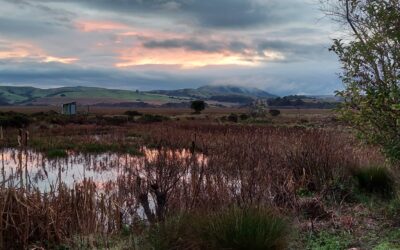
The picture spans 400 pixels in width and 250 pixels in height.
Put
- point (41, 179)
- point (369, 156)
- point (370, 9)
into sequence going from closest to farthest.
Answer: point (370, 9)
point (369, 156)
point (41, 179)

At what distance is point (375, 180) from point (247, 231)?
7.45 meters

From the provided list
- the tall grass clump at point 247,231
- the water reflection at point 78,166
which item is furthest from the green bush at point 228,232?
the water reflection at point 78,166

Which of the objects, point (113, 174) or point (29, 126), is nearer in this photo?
point (113, 174)

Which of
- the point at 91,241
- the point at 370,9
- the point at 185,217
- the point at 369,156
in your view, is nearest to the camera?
the point at 185,217

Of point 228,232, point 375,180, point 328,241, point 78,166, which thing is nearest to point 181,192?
point 328,241

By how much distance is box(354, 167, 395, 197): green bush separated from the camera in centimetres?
1227

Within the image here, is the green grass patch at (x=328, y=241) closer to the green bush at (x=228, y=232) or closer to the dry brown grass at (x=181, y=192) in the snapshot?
the dry brown grass at (x=181, y=192)

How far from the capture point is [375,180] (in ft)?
41.3

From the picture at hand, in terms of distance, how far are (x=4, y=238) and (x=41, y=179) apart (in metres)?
9.65

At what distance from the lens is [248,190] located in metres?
9.62

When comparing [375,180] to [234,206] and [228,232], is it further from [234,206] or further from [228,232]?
Result: [228,232]

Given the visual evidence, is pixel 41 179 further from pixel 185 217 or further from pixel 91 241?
pixel 185 217

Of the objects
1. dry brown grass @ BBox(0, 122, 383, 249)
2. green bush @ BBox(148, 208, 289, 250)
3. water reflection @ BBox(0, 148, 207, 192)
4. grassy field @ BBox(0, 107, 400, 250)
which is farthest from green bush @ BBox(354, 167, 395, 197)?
green bush @ BBox(148, 208, 289, 250)

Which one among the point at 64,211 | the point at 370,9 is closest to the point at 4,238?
the point at 64,211
